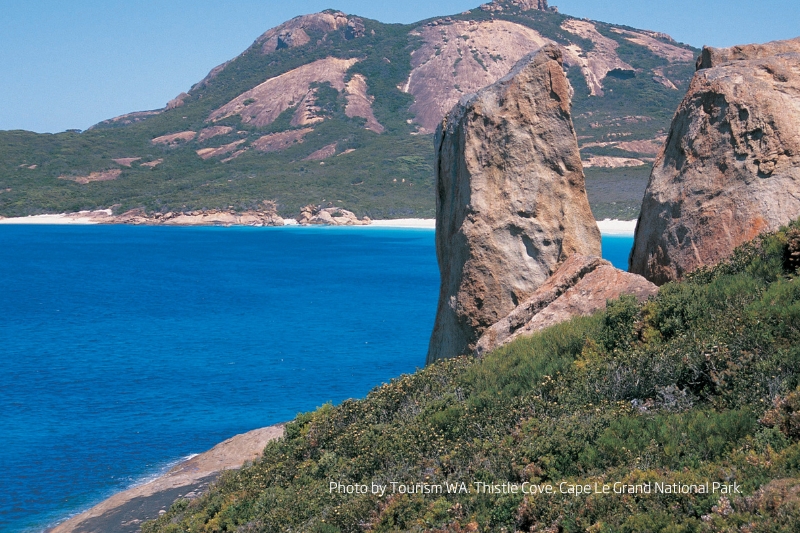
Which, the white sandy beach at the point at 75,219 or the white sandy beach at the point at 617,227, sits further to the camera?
the white sandy beach at the point at 75,219

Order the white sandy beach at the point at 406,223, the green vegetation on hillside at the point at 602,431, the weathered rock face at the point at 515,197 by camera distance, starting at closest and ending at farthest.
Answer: the green vegetation on hillside at the point at 602,431 < the weathered rock face at the point at 515,197 < the white sandy beach at the point at 406,223

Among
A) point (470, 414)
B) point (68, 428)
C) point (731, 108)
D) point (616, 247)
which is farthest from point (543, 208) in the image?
point (616, 247)

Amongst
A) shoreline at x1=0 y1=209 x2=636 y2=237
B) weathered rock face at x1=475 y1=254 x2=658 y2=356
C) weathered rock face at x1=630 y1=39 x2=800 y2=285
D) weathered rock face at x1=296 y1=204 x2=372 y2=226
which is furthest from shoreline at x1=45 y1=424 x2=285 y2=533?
weathered rock face at x1=296 y1=204 x2=372 y2=226

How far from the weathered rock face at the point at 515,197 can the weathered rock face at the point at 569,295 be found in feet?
3.56

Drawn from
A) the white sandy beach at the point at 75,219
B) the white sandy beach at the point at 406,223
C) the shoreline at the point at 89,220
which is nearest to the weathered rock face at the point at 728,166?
the white sandy beach at the point at 406,223

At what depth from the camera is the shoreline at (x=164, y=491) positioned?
17250mm

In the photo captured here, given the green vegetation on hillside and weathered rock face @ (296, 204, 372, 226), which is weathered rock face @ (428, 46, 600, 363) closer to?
the green vegetation on hillside

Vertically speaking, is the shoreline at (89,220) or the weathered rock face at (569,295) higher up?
the weathered rock face at (569,295)

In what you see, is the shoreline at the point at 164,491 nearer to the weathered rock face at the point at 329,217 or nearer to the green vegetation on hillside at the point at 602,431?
the green vegetation on hillside at the point at 602,431

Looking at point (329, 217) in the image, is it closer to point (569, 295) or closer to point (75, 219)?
point (75, 219)

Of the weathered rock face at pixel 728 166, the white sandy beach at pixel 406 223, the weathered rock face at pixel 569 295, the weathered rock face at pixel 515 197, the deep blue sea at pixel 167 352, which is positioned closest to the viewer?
the weathered rock face at pixel 728 166

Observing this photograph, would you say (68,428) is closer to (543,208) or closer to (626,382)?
(543,208)

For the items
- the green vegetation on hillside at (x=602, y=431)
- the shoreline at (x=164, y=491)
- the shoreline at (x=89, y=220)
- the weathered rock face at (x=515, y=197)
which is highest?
the weathered rock face at (x=515, y=197)

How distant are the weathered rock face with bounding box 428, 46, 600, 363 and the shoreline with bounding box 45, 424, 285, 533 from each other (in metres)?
5.85
